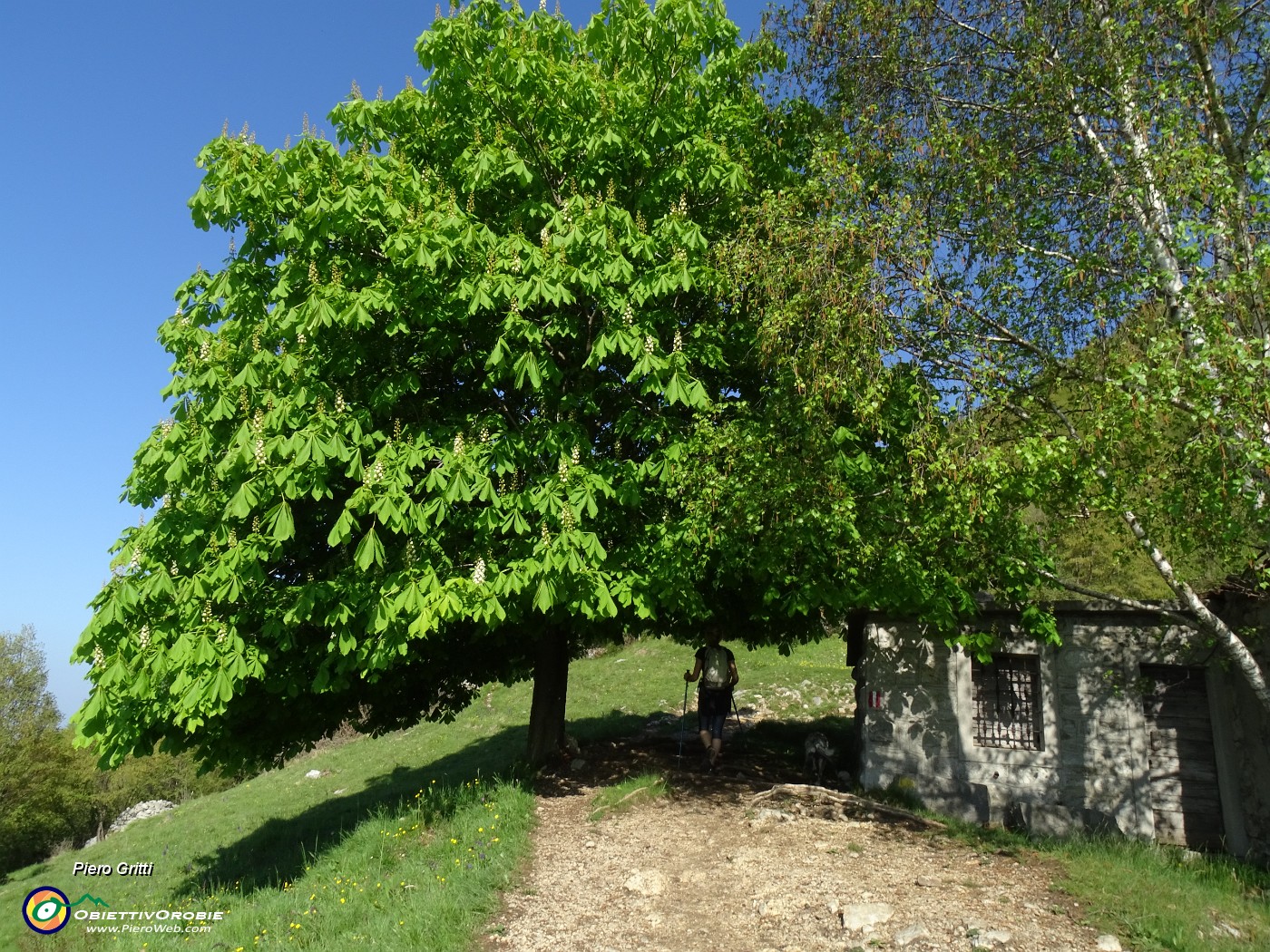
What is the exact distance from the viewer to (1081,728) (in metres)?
11.8

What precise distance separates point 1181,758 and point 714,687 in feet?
22.9

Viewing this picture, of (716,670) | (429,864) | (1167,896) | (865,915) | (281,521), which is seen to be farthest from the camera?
(716,670)

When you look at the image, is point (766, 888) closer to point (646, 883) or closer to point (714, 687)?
point (646, 883)

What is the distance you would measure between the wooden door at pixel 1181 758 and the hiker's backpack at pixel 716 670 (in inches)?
238

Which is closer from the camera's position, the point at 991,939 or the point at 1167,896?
the point at 991,939

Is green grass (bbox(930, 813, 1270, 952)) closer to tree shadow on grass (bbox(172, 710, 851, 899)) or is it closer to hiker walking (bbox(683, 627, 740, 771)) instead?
hiker walking (bbox(683, 627, 740, 771))

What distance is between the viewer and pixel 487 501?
33.1ft

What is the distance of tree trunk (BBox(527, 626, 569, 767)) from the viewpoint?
13.4 m

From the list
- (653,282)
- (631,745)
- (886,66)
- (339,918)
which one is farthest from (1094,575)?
(339,918)

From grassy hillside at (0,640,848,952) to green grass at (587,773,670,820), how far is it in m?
0.98

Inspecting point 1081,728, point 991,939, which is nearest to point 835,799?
point 1081,728

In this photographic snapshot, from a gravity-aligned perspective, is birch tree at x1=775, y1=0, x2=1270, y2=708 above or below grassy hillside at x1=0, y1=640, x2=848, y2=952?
above

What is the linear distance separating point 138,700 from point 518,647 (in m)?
5.63

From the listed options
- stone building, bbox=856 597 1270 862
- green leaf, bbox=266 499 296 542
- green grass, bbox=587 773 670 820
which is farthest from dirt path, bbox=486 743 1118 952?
green leaf, bbox=266 499 296 542
